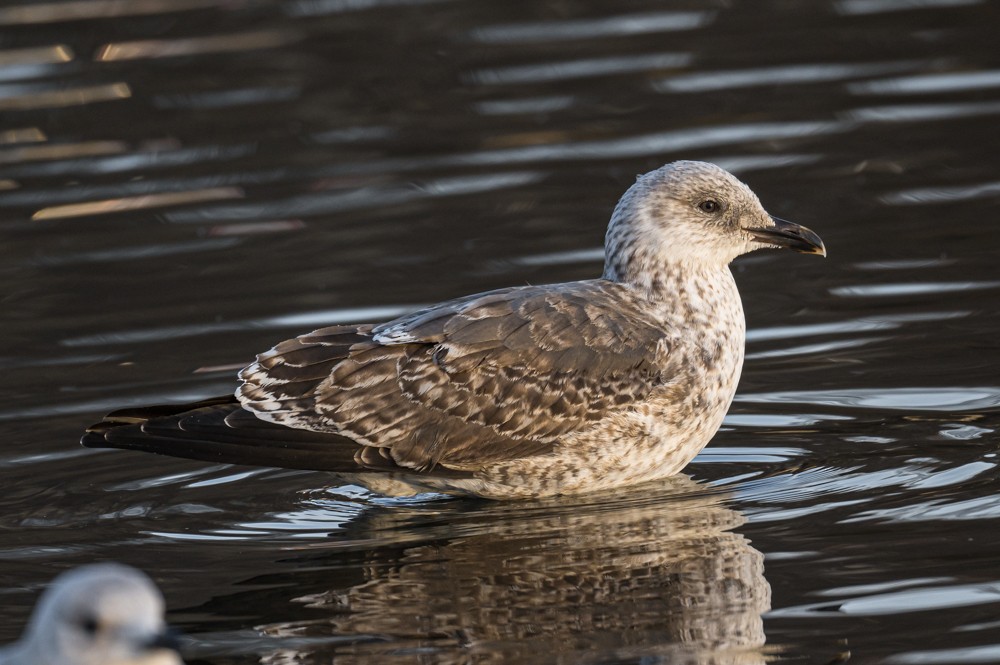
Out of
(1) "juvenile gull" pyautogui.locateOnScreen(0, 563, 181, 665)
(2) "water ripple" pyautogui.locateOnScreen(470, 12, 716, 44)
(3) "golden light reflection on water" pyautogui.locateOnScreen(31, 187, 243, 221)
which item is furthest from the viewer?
(2) "water ripple" pyautogui.locateOnScreen(470, 12, 716, 44)

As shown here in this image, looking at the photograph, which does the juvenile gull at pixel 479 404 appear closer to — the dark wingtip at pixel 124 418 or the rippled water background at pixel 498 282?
the dark wingtip at pixel 124 418

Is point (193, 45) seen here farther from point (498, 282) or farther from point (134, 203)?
point (498, 282)

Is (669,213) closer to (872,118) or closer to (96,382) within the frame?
(96,382)

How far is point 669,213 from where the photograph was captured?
28.7 ft

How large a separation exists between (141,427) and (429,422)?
1228mm

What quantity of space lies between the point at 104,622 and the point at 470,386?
3.31 m

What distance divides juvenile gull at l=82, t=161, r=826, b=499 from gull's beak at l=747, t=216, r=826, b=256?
2.58 feet

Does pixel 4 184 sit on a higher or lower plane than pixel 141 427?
higher

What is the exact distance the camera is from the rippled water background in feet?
22.5

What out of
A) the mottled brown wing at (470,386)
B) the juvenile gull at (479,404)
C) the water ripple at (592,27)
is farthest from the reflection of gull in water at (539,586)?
the water ripple at (592,27)

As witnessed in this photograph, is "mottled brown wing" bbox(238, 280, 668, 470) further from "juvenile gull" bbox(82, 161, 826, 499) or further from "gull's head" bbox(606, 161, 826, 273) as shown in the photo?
"gull's head" bbox(606, 161, 826, 273)

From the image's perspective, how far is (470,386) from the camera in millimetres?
8133

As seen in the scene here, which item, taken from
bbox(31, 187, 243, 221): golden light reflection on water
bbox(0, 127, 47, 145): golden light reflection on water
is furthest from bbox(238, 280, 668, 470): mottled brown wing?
bbox(0, 127, 47, 145): golden light reflection on water

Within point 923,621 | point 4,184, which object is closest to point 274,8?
point 4,184
